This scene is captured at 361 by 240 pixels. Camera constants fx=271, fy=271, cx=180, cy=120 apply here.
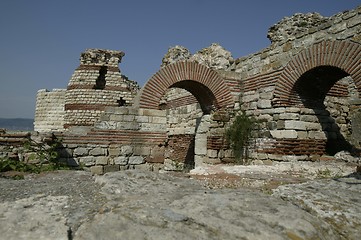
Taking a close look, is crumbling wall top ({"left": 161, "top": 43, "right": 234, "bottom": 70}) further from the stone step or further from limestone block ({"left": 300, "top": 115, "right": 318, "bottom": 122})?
the stone step

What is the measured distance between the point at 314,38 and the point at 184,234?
6386 mm

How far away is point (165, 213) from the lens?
159 centimetres

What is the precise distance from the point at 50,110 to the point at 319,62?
18.4 meters

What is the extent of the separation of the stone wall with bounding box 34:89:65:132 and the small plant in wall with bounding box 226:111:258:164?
50.2ft

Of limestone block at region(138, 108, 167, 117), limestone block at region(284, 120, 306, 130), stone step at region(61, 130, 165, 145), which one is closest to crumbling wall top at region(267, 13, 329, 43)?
limestone block at region(284, 120, 306, 130)

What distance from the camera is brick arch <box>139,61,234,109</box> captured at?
23.1 ft

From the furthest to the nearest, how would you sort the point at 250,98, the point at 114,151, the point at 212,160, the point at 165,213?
the point at 250,98
the point at 212,160
the point at 114,151
the point at 165,213

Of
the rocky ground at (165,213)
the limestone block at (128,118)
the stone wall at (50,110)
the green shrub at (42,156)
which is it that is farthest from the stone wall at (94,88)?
the rocky ground at (165,213)

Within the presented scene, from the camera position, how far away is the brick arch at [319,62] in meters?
5.41

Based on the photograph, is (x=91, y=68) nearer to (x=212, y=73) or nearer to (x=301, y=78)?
(x=212, y=73)

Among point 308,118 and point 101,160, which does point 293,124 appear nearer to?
point 308,118

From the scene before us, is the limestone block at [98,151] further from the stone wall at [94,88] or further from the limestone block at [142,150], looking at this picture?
the stone wall at [94,88]

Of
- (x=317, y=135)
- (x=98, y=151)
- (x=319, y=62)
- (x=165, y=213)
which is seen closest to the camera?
(x=165, y=213)

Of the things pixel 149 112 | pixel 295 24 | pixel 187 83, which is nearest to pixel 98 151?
pixel 149 112
